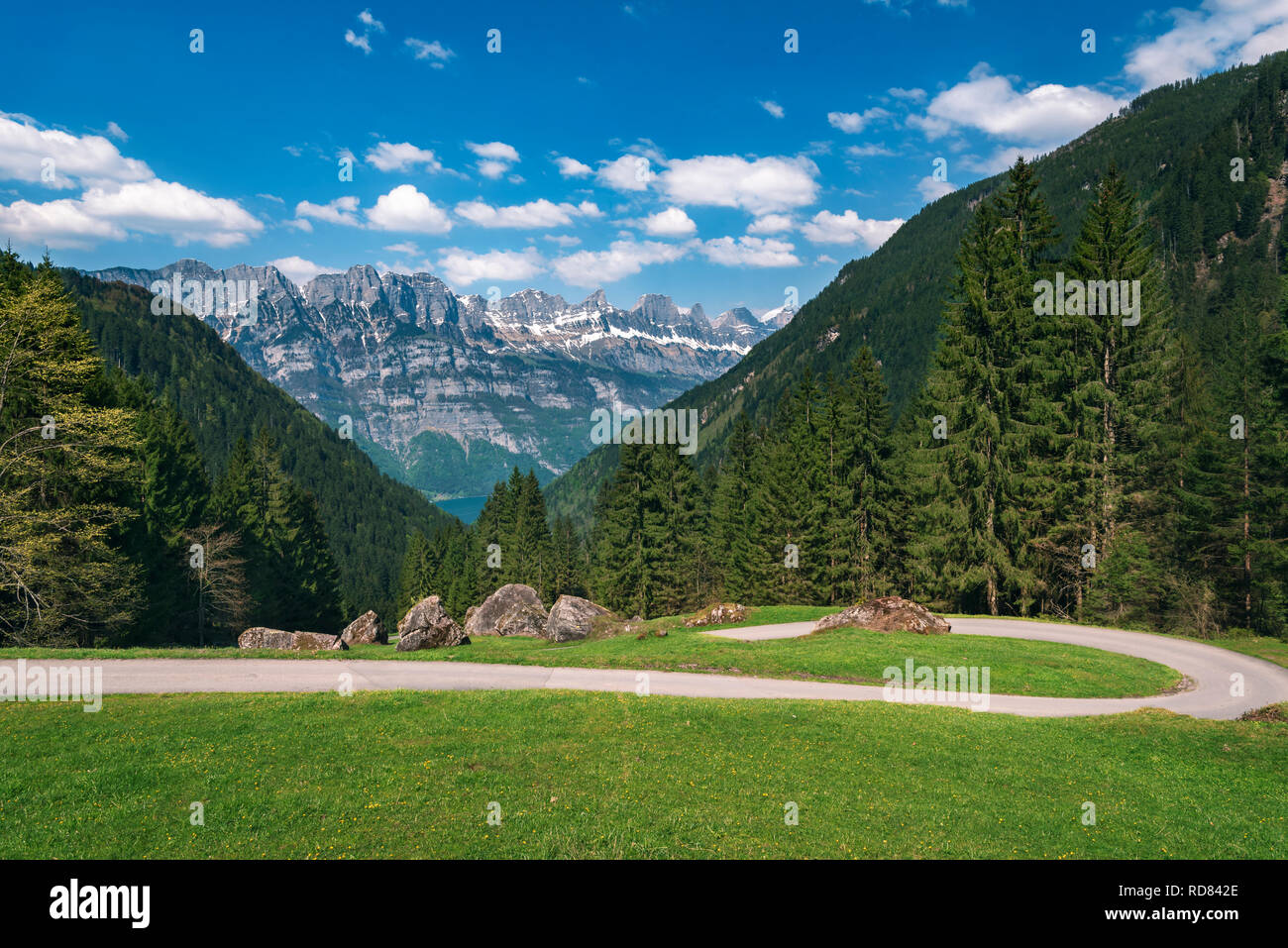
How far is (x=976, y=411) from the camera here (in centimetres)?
3525

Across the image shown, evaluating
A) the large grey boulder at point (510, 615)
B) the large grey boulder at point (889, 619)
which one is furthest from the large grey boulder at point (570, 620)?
the large grey boulder at point (889, 619)

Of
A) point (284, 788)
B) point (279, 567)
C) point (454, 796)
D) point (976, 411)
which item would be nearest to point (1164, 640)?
point (976, 411)

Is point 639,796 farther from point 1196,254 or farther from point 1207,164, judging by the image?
point 1207,164

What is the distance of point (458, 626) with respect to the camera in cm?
2986

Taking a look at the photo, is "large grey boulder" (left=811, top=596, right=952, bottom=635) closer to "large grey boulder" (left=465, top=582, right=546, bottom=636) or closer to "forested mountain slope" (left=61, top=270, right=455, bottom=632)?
"large grey boulder" (left=465, top=582, right=546, bottom=636)

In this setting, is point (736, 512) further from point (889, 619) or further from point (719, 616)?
point (889, 619)

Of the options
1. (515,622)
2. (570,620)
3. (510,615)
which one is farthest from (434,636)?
(510,615)

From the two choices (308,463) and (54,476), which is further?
(308,463)

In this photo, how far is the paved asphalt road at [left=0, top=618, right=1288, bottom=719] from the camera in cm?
1894

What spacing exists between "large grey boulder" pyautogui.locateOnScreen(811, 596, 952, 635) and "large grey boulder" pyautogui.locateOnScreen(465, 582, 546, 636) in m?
19.5

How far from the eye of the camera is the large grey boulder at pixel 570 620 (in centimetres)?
3697

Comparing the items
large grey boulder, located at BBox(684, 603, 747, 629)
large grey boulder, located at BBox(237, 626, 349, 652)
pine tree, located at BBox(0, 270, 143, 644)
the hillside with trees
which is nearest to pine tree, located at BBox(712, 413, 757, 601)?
large grey boulder, located at BBox(684, 603, 747, 629)

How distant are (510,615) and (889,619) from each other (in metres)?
25.6

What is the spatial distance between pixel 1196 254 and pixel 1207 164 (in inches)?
1285
